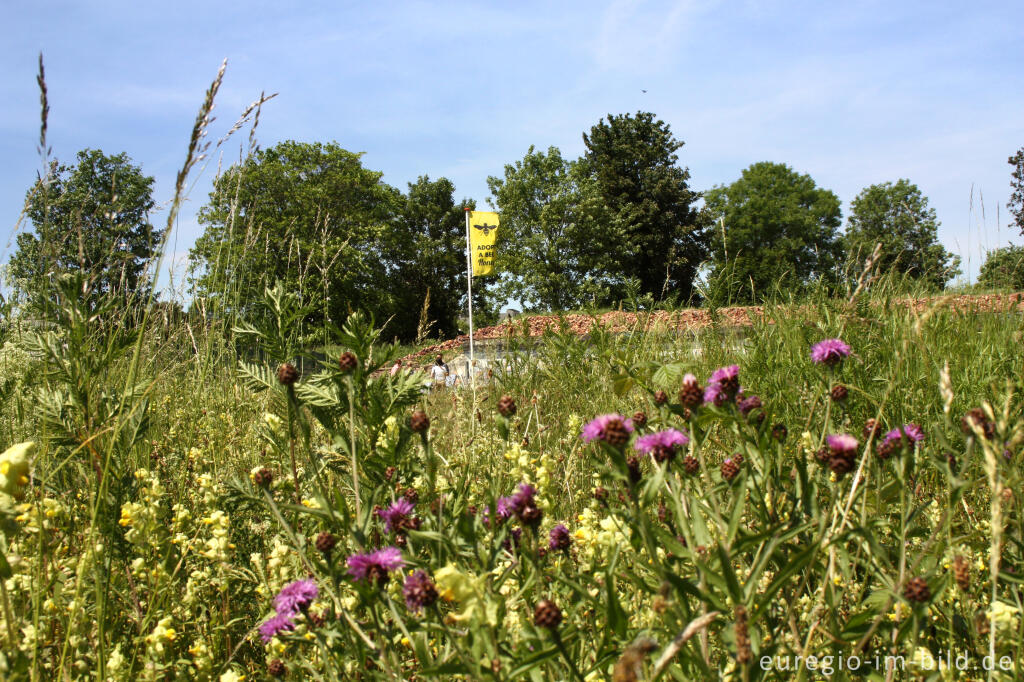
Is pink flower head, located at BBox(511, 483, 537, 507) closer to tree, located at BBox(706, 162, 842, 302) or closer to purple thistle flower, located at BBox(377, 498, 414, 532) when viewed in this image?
purple thistle flower, located at BBox(377, 498, 414, 532)

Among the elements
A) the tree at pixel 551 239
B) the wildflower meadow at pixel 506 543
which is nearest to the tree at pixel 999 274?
the wildflower meadow at pixel 506 543

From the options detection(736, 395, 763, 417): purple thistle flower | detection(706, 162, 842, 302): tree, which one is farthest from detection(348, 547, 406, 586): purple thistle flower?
detection(706, 162, 842, 302): tree

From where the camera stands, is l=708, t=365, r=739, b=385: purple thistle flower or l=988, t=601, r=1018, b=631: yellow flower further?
l=708, t=365, r=739, b=385: purple thistle flower

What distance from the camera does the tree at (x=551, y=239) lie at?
26.8m

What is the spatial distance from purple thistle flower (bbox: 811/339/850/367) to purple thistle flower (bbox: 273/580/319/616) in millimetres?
1052

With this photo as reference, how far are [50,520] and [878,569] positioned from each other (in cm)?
177

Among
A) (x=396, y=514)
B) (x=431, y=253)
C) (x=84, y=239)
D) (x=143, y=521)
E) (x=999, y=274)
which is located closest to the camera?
(x=396, y=514)

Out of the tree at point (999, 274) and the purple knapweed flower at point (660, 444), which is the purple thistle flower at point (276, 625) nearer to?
the purple knapweed flower at point (660, 444)

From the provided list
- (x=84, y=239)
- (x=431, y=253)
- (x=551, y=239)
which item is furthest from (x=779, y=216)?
(x=84, y=239)

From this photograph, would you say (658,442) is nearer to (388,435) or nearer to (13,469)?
(388,435)

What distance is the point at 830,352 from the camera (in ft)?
3.92

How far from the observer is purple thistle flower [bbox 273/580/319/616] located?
0.90 m

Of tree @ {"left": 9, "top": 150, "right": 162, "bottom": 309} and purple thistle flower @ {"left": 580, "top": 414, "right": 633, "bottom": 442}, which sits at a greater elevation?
tree @ {"left": 9, "top": 150, "right": 162, "bottom": 309}

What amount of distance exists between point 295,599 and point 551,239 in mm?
27412
